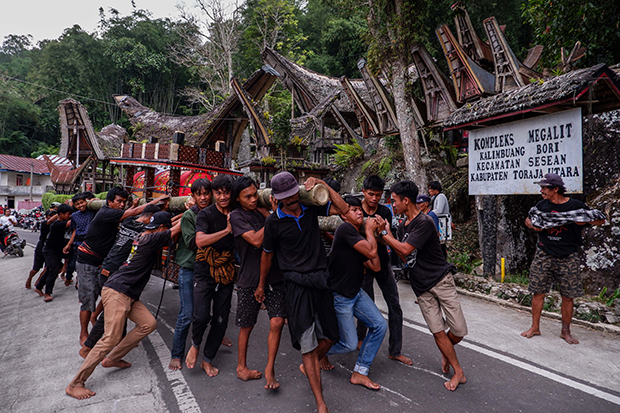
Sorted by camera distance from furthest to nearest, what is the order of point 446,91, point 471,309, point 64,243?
1. point 446,91
2. point 64,243
3. point 471,309

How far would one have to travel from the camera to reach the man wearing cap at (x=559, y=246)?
4348 mm

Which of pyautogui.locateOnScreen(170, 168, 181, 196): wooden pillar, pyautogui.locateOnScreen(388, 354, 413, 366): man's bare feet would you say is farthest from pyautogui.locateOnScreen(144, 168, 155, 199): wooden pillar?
pyautogui.locateOnScreen(388, 354, 413, 366): man's bare feet

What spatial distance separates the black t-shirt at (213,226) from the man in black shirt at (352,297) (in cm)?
114

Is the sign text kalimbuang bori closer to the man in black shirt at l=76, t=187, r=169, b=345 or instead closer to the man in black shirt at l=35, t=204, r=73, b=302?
the man in black shirt at l=76, t=187, r=169, b=345

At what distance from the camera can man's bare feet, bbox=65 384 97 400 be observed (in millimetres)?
3346

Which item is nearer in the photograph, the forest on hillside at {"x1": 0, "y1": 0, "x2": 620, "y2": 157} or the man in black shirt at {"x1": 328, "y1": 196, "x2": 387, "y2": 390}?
the man in black shirt at {"x1": 328, "y1": 196, "x2": 387, "y2": 390}

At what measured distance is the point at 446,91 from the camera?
396 inches

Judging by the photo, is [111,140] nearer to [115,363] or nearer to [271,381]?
[115,363]

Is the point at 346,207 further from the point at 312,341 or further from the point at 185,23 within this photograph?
the point at 185,23

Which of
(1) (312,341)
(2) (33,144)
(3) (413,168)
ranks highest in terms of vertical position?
(2) (33,144)

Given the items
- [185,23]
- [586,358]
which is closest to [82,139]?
[185,23]

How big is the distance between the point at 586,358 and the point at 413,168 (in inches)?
239

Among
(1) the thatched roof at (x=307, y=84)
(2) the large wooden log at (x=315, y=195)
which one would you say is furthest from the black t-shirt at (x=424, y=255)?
(1) the thatched roof at (x=307, y=84)

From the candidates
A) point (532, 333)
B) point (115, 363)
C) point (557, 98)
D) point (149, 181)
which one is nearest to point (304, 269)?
point (115, 363)
